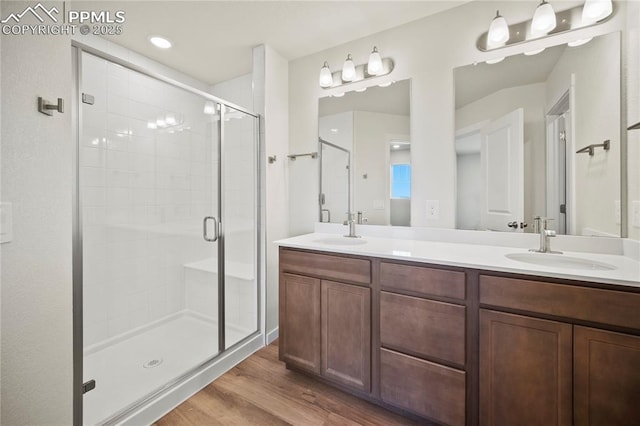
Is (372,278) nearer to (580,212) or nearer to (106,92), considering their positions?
(580,212)

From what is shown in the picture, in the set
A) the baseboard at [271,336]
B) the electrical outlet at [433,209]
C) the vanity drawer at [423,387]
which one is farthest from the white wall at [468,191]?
the baseboard at [271,336]

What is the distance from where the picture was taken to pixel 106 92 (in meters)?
2.08

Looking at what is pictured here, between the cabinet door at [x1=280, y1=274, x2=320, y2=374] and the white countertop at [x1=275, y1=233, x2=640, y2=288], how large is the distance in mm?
263

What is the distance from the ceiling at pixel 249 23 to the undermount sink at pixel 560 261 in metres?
1.65

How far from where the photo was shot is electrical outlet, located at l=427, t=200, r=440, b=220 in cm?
189

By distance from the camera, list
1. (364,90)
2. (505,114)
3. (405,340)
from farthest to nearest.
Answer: (364,90), (505,114), (405,340)

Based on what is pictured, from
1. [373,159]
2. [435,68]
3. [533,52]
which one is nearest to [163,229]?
[373,159]

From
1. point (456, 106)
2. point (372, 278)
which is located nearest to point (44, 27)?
point (372, 278)

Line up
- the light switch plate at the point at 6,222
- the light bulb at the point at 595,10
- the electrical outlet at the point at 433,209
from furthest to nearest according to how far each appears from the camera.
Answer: the electrical outlet at the point at 433,209 < the light bulb at the point at 595,10 < the light switch plate at the point at 6,222

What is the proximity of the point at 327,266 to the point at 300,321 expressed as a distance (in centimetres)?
43

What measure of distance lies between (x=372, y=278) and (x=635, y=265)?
1.15 m

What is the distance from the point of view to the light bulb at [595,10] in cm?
138

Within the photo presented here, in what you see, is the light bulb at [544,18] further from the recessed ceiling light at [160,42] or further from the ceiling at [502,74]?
the recessed ceiling light at [160,42]

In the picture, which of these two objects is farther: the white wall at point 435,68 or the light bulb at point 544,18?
the white wall at point 435,68
